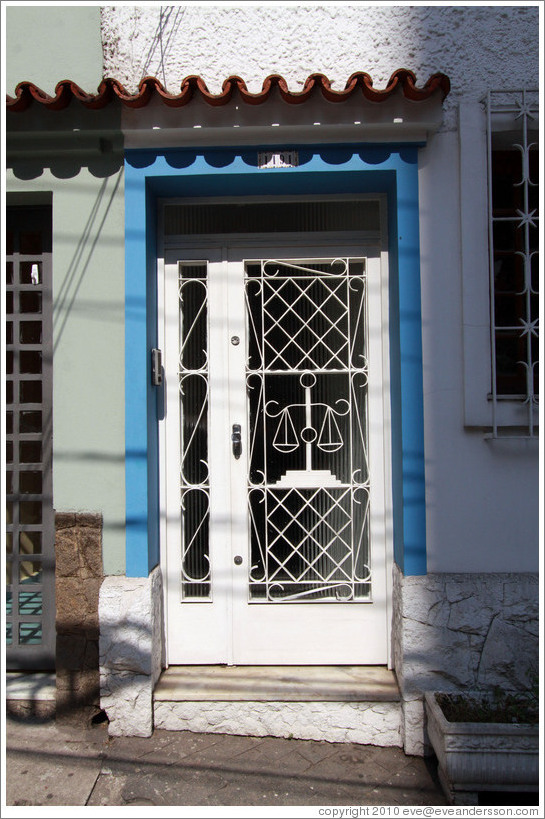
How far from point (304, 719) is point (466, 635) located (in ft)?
3.19

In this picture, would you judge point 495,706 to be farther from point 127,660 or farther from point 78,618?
point 78,618

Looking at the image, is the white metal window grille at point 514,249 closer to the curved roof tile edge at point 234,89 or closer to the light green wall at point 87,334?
the curved roof tile edge at point 234,89

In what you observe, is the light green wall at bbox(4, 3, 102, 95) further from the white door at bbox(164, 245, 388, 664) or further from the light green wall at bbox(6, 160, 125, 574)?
the white door at bbox(164, 245, 388, 664)

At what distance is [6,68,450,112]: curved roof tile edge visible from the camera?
10.0ft

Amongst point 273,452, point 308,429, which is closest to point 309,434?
point 308,429

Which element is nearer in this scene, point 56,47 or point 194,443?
point 56,47

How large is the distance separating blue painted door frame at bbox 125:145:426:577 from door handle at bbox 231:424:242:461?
1.57 feet

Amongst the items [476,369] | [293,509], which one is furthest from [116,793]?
[476,369]

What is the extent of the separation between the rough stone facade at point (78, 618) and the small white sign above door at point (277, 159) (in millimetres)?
2163

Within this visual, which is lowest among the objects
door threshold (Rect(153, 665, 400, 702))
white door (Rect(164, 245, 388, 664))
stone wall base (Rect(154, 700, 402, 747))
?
stone wall base (Rect(154, 700, 402, 747))

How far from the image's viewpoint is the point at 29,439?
3607 mm

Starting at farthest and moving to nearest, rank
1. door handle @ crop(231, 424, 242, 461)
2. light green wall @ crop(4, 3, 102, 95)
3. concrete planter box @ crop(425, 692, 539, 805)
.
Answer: door handle @ crop(231, 424, 242, 461), light green wall @ crop(4, 3, 102, 95), concrete planter box @ crop(425, 692, 539, 805)

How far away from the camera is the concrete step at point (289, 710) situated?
3.21 metres

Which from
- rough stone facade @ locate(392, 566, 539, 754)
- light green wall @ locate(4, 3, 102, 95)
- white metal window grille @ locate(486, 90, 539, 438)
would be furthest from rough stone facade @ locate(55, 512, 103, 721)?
light green wall @ locate(4, 3, 102, 95)
